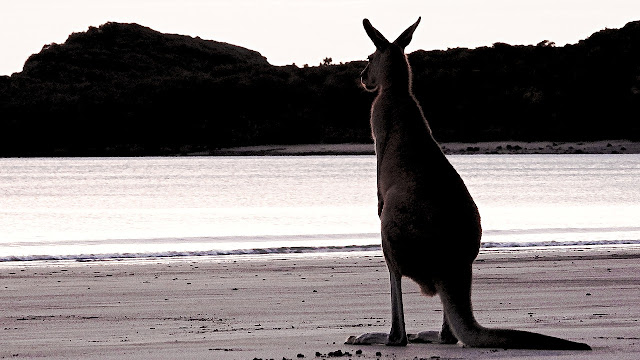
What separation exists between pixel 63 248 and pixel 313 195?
2675cm

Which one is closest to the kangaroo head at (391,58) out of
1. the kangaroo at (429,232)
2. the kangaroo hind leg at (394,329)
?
the kangaroo at (429,232)

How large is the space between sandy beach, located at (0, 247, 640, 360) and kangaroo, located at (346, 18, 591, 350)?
0.09 metres

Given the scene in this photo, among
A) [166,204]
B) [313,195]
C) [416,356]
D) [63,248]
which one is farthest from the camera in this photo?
[313,195]

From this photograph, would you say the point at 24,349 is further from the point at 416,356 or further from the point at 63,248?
the point at 63,248

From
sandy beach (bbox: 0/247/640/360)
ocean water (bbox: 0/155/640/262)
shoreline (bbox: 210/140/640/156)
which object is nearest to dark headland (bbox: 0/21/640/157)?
shoreline (bbox: 210/140/640/156)

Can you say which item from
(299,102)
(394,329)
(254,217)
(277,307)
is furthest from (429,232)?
(299,102)

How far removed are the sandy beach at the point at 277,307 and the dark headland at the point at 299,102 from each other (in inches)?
3468

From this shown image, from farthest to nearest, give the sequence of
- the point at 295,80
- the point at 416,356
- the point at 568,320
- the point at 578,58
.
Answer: the point at 295,80 < the point at 578,58 < the point at 568,320 < the point at 416,356

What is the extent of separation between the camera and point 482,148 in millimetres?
112000

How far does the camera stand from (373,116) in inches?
255

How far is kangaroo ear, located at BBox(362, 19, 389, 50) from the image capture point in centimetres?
641

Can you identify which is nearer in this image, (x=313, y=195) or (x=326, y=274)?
(x=326, y=274)

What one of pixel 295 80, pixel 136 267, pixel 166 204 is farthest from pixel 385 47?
pixel 295 80

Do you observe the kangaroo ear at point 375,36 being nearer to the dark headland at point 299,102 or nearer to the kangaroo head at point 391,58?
the kangaroo head at point 391,58
